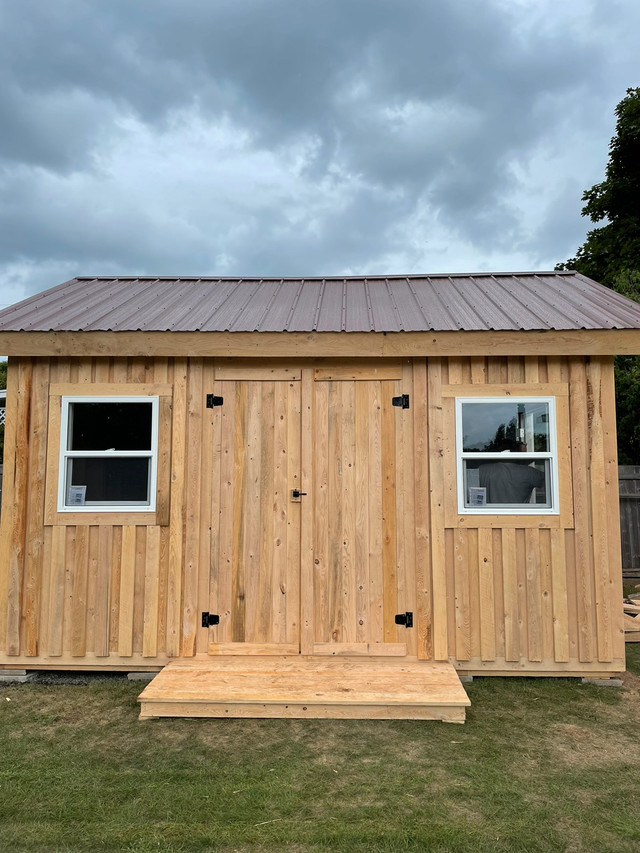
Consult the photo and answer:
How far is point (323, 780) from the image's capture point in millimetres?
2580

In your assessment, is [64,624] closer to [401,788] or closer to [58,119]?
[401,788]

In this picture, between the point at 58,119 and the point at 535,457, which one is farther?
the point at 58,119

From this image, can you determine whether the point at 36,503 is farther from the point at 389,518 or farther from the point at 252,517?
the point at 389,518

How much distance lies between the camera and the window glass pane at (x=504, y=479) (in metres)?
4.13

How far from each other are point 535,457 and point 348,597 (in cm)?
181

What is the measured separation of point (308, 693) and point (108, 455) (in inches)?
92.6

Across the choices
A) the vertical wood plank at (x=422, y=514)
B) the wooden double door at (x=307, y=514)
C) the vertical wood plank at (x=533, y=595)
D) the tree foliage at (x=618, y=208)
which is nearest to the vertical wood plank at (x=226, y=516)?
the wooden double door at (x=307, y=514)

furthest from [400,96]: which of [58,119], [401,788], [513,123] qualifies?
[401,788]

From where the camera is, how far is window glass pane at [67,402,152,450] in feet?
13.9

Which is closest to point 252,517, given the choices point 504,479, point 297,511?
point 297,511

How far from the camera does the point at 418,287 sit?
5543mm

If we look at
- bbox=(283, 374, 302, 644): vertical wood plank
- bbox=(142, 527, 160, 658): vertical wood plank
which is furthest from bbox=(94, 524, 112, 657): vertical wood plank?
bbox=(283, 374, 302, 644): vertical wood plank

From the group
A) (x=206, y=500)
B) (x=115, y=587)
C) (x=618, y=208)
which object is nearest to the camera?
(x=115, y=587)

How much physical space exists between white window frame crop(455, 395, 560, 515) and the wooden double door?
48 centimetres
